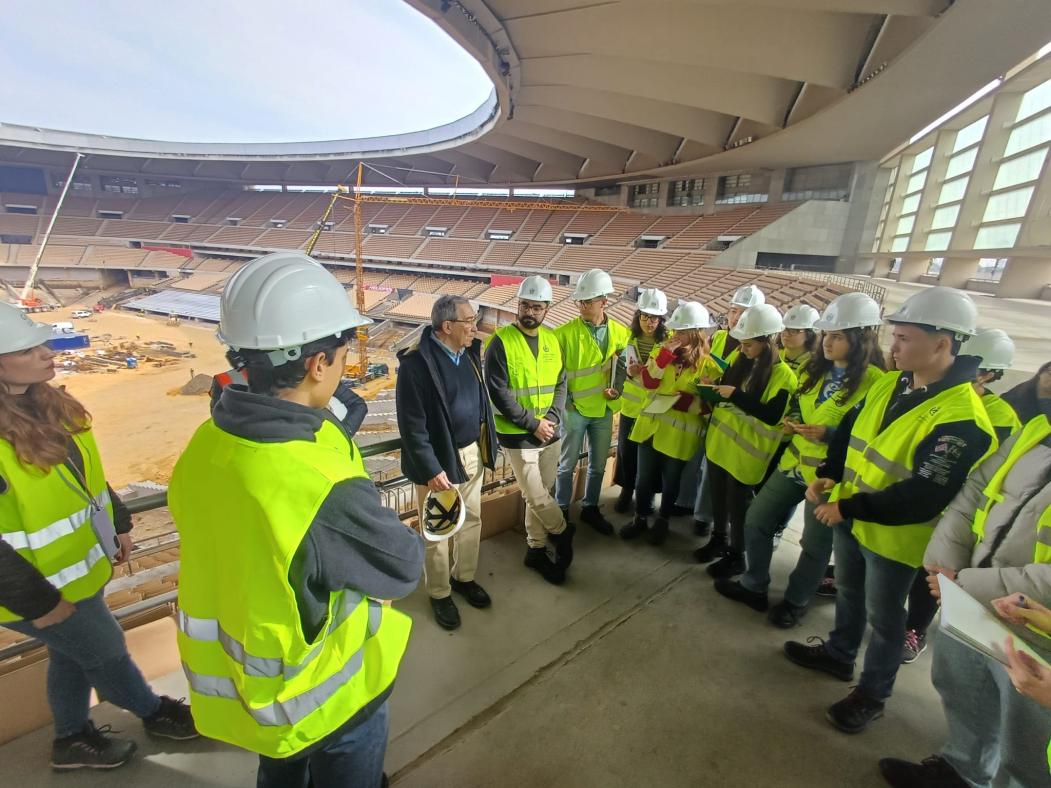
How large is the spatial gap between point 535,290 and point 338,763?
2480 mm

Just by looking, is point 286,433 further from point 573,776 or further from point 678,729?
point 678,729

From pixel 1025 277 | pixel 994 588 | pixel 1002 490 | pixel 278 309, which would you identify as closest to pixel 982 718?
pixel 994 588

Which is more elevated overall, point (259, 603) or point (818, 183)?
point (818, 183)

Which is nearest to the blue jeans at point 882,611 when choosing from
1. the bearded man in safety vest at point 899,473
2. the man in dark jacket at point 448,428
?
the bearded man in safety vest at point 899,473

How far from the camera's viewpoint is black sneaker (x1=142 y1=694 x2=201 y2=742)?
5.44 feet

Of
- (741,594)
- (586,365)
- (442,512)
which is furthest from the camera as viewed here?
(586,365)

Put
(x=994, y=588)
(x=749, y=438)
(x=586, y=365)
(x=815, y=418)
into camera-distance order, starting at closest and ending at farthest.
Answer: (x=994, y=588) < (x=815, y=418) < (x=749, y=438) < (x=586, y=365)

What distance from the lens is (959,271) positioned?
19016 mm

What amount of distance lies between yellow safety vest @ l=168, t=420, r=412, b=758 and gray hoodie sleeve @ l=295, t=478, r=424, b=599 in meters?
0.04

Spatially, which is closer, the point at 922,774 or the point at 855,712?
the point at 922,774

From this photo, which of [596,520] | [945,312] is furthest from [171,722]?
[945,312]

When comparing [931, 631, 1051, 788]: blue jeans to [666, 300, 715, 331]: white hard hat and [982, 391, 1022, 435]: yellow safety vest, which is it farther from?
[666, 300, 715, 331]: white hard hat

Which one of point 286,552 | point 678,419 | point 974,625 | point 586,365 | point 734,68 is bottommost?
point 678,419

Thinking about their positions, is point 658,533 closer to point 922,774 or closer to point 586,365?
point 586,365
